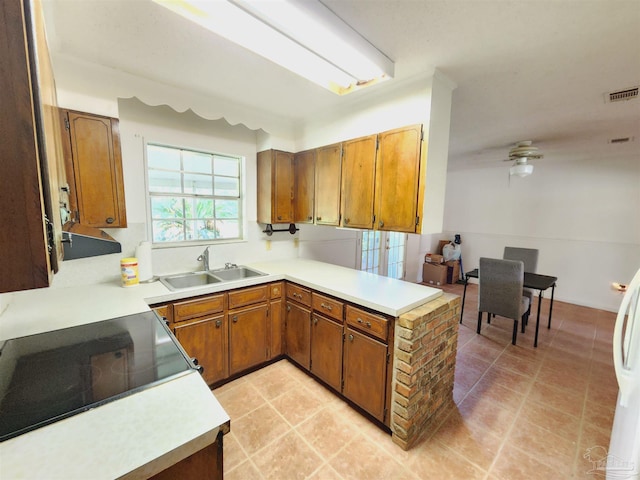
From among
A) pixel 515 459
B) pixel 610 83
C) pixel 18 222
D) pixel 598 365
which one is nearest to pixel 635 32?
pixel 610 83

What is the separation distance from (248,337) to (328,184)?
5.25 feet

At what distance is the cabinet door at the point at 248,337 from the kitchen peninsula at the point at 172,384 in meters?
0.27

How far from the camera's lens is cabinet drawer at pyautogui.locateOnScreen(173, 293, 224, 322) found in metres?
1.89

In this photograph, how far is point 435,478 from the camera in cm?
149

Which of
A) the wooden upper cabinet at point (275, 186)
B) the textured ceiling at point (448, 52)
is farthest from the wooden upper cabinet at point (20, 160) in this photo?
the wooden upper cabinet at point (275, 186)

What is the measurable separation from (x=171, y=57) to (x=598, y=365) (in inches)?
185

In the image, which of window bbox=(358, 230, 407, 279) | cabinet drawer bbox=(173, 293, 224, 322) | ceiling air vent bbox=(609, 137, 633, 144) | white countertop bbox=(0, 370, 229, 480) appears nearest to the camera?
white countertop bbox=(0, 370, 229, 480)

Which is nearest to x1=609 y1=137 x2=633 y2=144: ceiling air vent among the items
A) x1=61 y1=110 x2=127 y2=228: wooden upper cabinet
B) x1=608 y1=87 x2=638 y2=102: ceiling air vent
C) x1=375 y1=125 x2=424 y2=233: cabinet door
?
x1=608 y1=87 x2=638 y2=102: ceiling air vent

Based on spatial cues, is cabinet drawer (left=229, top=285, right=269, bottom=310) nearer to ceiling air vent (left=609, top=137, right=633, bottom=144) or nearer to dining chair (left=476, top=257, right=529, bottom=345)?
dining chair (left=476, top=257, right=529, bottom=345)

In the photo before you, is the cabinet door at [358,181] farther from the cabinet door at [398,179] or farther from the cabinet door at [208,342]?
the cabinet door at [208,342]

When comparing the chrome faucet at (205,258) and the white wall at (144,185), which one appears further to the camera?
the chrome faucet at (205,258)

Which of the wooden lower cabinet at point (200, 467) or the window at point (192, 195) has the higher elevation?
the window at point (192, 195)

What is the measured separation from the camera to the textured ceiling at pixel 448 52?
126 cm

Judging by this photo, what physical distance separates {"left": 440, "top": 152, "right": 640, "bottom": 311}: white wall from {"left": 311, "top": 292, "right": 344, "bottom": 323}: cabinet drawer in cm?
478
